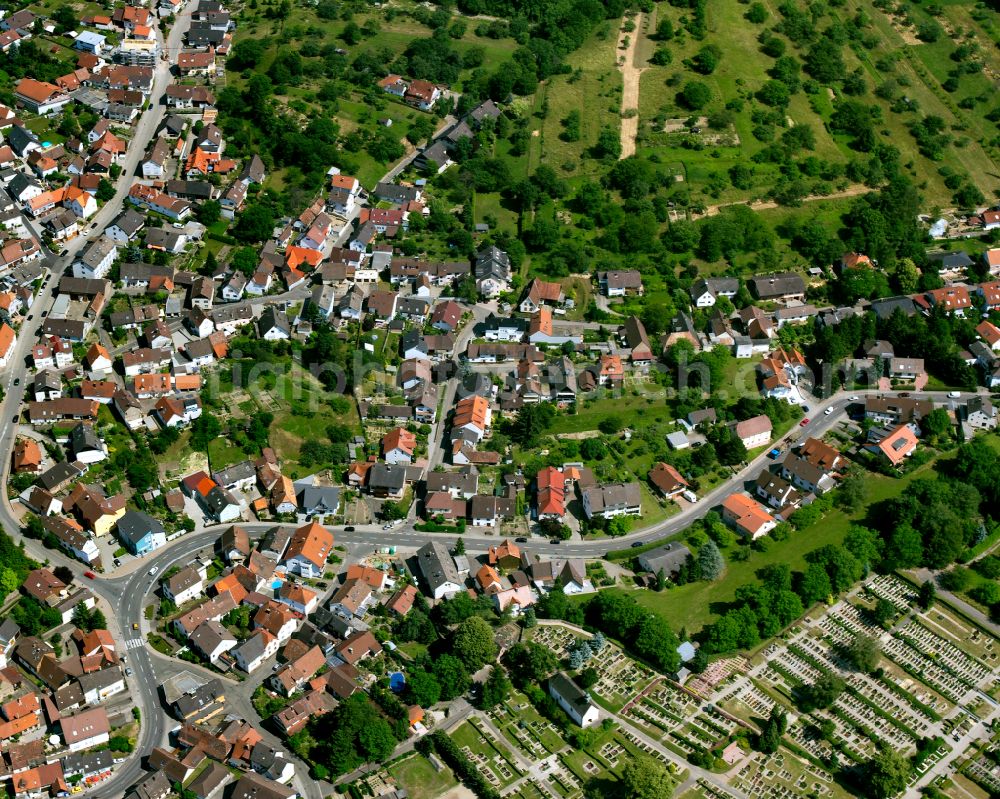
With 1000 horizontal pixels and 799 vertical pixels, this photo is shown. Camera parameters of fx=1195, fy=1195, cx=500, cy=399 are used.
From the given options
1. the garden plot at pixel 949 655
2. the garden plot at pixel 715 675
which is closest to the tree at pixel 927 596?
the garden plot at pixel 949 655

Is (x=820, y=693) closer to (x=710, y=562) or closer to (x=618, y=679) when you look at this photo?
(x=710, y=562)

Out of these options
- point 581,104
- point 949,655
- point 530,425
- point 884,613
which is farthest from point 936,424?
point 581,104

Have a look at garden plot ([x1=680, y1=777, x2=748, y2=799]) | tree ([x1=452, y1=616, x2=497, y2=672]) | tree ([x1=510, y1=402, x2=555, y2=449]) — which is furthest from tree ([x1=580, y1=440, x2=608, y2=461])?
garden plot ([x1=680, y1=777, x2=748, y2=799])

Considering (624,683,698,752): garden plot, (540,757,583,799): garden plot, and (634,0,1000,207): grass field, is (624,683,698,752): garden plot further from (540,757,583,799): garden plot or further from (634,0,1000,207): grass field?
(634,0,1000,207): grass field

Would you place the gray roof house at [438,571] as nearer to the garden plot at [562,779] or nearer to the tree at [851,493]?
the garden plot at [562,779]

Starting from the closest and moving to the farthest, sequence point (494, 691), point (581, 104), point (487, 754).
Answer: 1. point (487, 754)
2. point (494, 691)
3. point (581, 104)

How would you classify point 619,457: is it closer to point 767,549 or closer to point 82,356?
point 767,549
